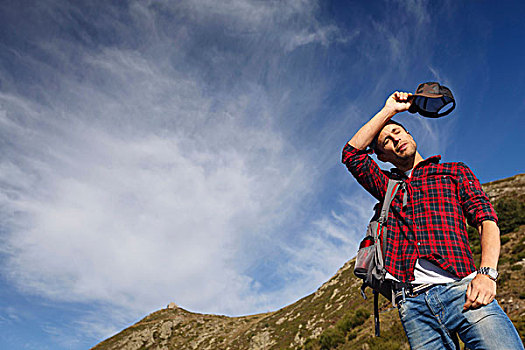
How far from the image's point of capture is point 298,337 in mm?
30641

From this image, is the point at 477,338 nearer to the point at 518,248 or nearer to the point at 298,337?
the point at 518,248

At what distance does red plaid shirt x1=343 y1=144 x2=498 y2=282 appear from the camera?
246cm

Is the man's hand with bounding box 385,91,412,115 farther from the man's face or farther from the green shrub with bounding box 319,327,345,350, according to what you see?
the green shrub with bounding box 319,327,345,350

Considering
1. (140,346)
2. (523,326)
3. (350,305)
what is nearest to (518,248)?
(523,326)

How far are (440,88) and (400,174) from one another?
34.0 inches

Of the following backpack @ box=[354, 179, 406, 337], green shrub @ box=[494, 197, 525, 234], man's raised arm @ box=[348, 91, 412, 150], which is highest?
green shrub @ box=[494, 197, 525, 234]

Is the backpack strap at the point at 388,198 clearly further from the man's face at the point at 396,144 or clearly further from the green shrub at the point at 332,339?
the green shrub at the point at 332,339

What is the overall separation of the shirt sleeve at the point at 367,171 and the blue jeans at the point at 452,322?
3.41 feet

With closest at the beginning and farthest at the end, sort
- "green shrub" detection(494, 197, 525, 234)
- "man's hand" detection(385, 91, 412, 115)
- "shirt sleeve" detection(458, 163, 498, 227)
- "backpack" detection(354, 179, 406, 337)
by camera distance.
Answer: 1. "shirt sleeve" detection(458, 163, 498, 227)
2. "backpack" detection(354, 179, 406, 337)
3. "man's hand" detection(385, 91, 412, 115)
4. "green shrub" detection(494, 197, 525, 234)

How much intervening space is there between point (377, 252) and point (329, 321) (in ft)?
94.6

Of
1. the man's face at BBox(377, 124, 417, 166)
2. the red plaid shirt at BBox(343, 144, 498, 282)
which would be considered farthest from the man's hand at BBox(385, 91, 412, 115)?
the red plaid shirt at BBox(343, 144, 498, 282)

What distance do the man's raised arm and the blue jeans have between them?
4.73ft

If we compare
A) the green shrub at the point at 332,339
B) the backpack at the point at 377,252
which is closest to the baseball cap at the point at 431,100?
the backpack at the point at 377,252

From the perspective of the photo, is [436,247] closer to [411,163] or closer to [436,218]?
[436,218]
